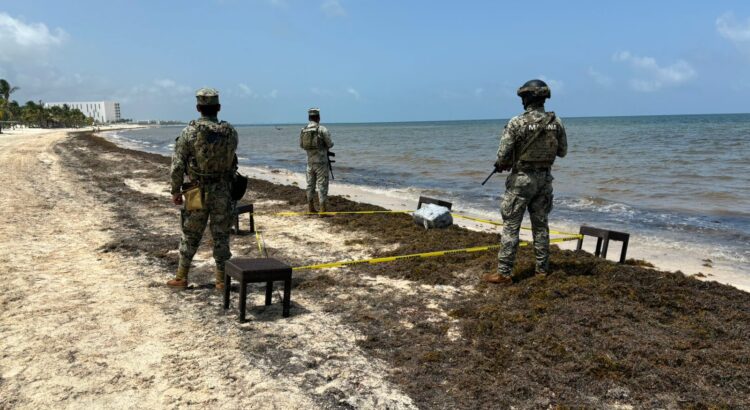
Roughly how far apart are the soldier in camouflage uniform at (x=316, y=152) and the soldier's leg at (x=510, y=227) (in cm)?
541

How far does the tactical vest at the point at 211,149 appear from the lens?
17.6 feet

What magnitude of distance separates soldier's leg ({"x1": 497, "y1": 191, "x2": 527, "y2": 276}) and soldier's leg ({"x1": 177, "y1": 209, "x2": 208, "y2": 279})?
345cm

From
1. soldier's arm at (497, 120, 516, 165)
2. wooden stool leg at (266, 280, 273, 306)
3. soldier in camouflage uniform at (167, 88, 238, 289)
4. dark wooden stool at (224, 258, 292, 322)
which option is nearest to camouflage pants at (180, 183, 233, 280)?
soldier in camouflage uniform at (167, 88, 238, 289)

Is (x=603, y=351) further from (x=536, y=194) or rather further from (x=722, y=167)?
(x=722, y=167)

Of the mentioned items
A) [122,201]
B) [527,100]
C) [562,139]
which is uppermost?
[527,100]

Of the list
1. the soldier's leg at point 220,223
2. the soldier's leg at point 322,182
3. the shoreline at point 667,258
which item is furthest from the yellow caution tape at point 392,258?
the soldier's leg at point 322,182

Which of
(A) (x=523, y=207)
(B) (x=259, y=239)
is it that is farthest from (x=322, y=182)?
(A) (x=523, y=207)

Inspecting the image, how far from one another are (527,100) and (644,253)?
15.1 feet

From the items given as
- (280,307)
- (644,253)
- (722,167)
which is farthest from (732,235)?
(722,167)

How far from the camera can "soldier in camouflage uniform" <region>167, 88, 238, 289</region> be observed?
539cm

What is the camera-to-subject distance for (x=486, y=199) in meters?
15.1

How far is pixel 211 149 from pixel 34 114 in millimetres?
133898

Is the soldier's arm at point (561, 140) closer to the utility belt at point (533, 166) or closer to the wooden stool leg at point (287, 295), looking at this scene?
the utility belt at point (533, 166)

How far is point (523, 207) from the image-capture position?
5.84 metres
